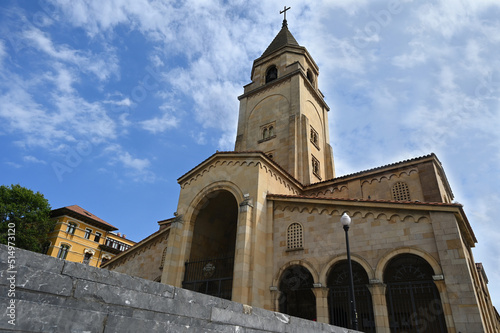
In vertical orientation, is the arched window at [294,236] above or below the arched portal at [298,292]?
above

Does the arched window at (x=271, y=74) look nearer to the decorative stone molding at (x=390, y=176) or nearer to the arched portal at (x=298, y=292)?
the decorative stone molding at (x=390, y=176)

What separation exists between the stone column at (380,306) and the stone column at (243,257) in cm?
554

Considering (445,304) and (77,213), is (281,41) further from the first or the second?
(77,213)

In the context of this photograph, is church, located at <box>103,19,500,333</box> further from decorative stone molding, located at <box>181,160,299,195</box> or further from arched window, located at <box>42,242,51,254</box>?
arched window, located at <box>42,242,51,254</box>

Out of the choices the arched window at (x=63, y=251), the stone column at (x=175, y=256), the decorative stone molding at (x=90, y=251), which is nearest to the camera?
the stone column at (x=175, y=256)

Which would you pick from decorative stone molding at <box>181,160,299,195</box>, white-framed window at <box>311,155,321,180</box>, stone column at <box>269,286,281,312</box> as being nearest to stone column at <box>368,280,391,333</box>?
stone column at <box>269,286,281,312</box>

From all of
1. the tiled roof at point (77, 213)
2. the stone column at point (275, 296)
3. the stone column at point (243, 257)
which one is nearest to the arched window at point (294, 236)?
the stone column at point (243, 257)

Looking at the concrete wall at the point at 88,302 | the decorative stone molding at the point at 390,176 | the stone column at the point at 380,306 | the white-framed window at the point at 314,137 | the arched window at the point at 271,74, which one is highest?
the arched window at the point at 271,74

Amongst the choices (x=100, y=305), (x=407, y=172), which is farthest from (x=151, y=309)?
(x=407, y=172)

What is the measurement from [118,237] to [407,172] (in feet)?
143

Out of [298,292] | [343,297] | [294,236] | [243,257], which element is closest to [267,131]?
[294,236]

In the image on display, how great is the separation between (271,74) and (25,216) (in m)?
33.8

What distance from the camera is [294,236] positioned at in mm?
15891

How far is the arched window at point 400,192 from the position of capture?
19438 mm
